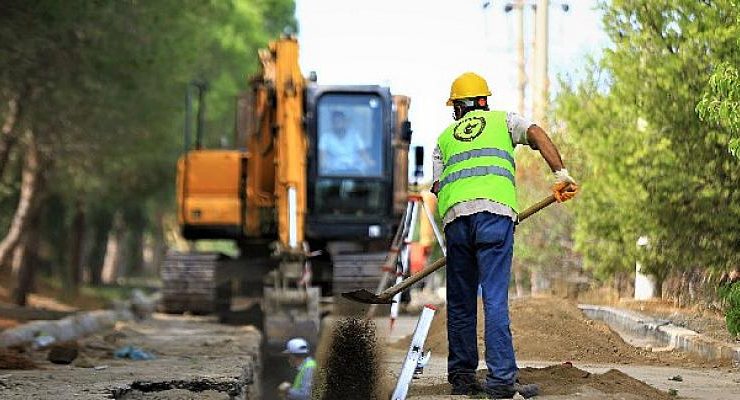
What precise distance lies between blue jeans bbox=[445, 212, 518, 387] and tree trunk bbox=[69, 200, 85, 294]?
40.9m

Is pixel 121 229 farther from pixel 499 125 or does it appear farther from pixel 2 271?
pixel 499 125

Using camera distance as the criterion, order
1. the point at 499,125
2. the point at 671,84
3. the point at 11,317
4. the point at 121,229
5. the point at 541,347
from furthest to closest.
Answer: the point at 121,229 < the point at 11,317 < the point at 671,84 < the point at 541,347 < the point at 499,125

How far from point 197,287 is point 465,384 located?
53.0 ft

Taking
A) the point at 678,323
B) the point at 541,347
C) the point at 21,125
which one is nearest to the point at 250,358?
the point at 541,347

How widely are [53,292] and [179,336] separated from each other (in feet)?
92.8

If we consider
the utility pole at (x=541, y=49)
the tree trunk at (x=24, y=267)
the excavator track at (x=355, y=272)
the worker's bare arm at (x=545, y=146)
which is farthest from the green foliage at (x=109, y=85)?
the worker's bare arm at (x=545, y=146)

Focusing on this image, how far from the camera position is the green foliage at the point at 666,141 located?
62.5 feet

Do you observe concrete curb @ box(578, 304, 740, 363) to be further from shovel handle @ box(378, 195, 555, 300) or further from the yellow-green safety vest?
the yellow-green safety vest

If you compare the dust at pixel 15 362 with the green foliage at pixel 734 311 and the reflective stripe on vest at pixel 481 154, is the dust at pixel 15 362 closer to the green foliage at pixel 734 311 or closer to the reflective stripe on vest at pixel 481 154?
the reflective stripe on vest at pixel 481 154

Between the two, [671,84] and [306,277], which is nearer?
[671,84]

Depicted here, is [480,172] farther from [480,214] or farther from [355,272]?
[355,272]

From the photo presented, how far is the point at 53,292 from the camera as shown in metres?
50.7

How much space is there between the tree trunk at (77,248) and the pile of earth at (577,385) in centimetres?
4025

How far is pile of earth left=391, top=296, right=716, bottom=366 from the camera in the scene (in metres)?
16.3
